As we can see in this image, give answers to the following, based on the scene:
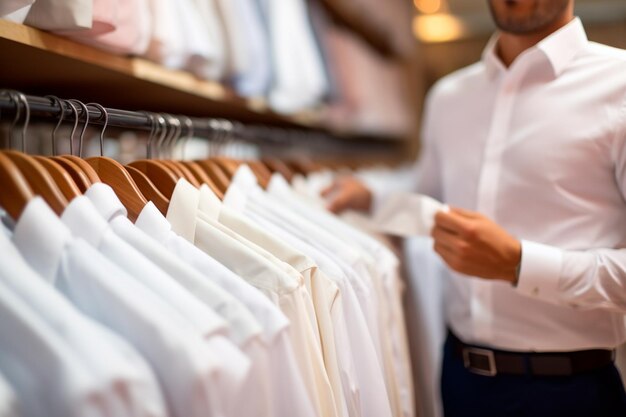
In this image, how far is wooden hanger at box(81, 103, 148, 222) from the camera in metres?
0.82

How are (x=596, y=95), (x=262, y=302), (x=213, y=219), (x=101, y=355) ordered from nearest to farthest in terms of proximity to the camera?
(x=101, y=355) < (x=262, y=302) < (x=213, y=219) < (x=596, y=95)

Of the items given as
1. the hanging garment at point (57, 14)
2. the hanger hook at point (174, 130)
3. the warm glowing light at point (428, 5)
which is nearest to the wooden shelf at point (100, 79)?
the hanging garment at point (57, 14)

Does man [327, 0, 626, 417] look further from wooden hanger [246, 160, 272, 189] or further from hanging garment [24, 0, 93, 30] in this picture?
hanging garment [24, 0, 93, 30]

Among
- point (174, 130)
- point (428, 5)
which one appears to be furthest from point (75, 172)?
point (428, 5)

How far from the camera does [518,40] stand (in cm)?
133

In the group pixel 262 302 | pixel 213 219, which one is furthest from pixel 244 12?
pixel 262 302

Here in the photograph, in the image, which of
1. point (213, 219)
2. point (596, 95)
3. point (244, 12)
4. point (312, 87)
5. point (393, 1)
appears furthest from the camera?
point (393, 1)

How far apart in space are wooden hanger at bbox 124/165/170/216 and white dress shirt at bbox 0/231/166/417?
0.90 ft

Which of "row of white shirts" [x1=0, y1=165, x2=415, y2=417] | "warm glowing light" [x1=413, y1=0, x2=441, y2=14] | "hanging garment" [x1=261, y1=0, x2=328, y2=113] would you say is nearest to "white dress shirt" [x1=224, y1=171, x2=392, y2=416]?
"row of white shirts" [x1=0, y1=165, x2=415, y2=417]

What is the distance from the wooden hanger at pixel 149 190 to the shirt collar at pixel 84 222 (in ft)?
0.55

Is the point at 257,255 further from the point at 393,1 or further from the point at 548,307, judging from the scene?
the point at 393,1

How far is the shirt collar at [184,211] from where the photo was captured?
33.5 inches

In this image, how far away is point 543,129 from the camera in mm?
1242

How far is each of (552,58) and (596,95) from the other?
0.38 ft
